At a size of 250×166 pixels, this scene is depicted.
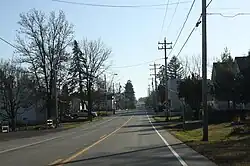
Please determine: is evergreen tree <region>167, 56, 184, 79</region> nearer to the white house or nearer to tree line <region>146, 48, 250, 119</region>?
the white house

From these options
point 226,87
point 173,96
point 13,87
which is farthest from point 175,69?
point 226,87

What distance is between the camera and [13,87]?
247 feet

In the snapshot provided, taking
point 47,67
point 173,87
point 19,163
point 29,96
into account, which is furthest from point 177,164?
point 173,87

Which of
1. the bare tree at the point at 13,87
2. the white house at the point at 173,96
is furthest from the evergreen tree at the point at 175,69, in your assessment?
the bare tree at the point at 13,87

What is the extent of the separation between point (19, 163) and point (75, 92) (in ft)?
279

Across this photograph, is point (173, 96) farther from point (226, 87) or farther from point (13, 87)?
point (226, 87)

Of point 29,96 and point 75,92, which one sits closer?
point 29,96

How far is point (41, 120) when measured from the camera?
96375 mm

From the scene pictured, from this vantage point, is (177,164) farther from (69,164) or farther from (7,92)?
(7,92)

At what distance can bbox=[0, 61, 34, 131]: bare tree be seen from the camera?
2847 inches

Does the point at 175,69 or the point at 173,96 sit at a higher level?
the point at 175,69

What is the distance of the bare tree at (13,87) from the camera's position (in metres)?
72.3

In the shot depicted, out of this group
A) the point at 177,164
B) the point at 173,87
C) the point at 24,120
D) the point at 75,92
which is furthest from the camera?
the point at 173,87

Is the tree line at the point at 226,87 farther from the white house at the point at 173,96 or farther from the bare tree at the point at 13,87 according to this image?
the white house at the point at 173,96
